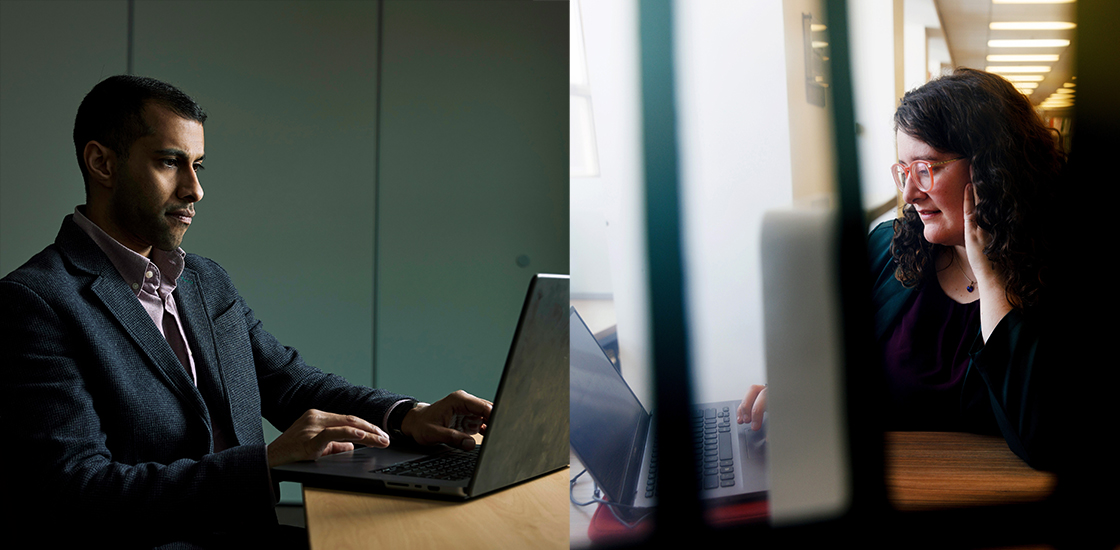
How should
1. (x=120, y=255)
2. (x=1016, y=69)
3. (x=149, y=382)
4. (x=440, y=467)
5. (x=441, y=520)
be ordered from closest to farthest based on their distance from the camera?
(x=1016, y=69) < (x=441, y=520) < (x=440, y=467) < (x=149, y=382) < (x=120, y=255)

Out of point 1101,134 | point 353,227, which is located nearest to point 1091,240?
point 1101,134

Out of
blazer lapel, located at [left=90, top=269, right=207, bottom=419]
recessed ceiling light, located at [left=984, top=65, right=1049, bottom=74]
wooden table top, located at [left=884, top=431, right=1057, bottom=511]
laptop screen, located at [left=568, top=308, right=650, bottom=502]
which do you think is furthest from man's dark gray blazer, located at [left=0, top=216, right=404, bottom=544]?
recessed ceiling light, located at [left=984, top=65, right=1049, bottom=74]

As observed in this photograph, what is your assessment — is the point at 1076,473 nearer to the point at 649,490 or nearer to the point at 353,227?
the point at 649,490

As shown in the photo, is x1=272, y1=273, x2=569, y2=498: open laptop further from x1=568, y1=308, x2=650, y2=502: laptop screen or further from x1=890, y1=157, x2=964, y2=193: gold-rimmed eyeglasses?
x1=890, y1=157, x2=964, y2=193: gold-rimmed eyeglasses

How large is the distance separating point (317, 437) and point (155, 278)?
20.4 inches

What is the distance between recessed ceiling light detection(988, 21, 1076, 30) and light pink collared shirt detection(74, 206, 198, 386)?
1.15m

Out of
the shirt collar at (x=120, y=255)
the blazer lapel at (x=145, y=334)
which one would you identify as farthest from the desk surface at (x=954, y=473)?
the shirt collar at (x=120, y=255)

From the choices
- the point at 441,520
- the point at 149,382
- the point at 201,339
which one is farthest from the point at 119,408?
the point at 441,520

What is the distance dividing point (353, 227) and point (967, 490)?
241cm

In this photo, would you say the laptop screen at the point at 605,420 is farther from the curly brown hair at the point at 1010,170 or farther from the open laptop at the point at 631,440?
the curly brown hair at the point at 1010,170

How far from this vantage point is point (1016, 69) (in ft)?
1.21

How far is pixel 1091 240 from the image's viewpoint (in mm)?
375

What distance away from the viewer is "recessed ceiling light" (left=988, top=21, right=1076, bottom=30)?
0.38 meters

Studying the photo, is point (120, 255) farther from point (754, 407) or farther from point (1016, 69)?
point (1016, 69)
